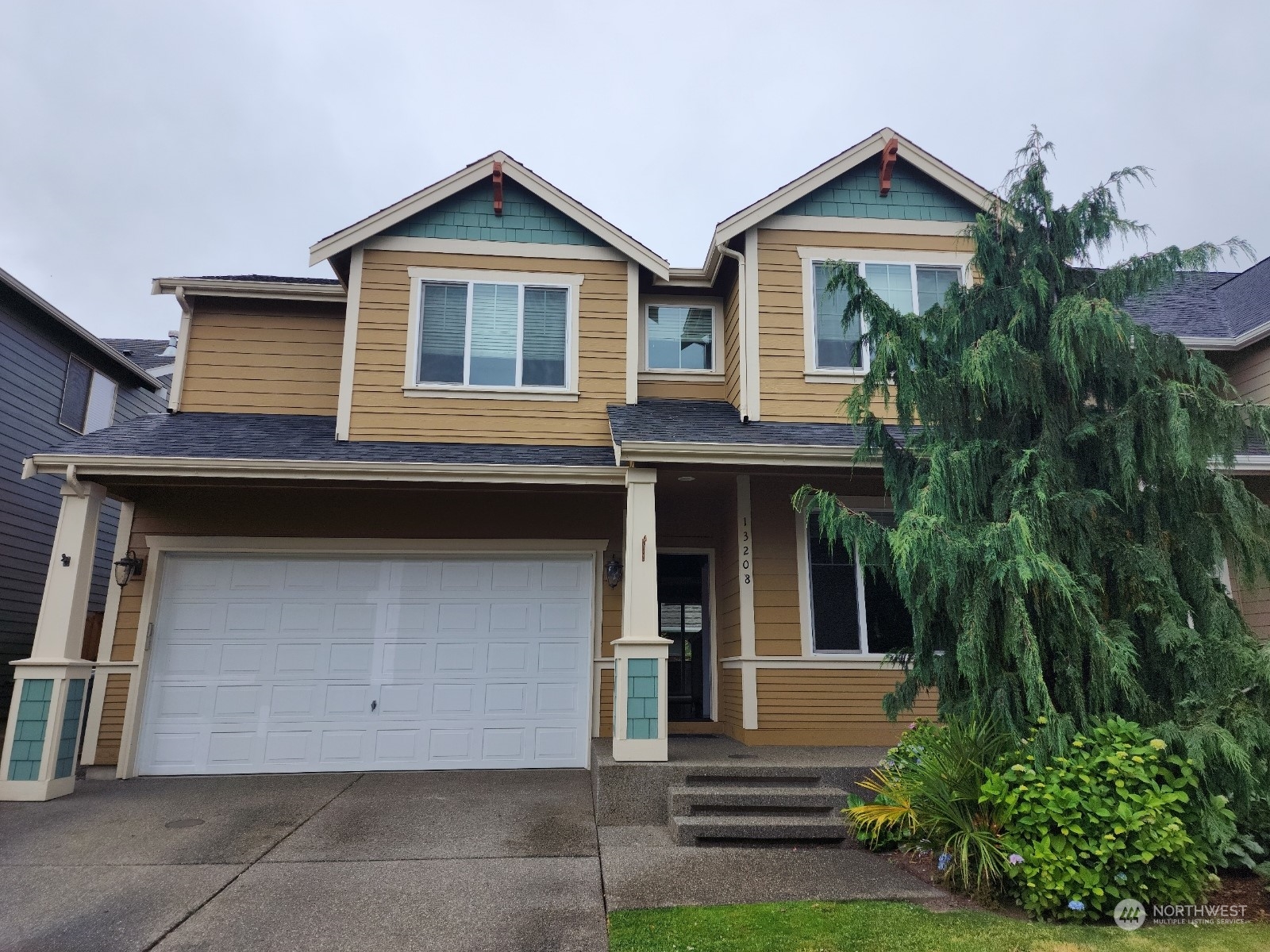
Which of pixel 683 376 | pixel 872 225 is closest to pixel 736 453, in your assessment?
pixel 683 376

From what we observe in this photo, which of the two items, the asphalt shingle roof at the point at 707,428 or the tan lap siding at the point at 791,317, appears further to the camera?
the tan lap siding at the point at 791,317

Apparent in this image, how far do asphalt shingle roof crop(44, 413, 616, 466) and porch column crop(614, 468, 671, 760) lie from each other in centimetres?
128

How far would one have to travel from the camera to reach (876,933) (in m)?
→ 3.93

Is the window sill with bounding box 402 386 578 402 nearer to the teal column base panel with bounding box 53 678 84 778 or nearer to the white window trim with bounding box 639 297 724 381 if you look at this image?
the white window trim with bounding box 639 297 724 381

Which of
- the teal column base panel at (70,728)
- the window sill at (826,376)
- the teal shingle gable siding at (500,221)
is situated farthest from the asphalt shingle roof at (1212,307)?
the teal column base panel at (70,728)

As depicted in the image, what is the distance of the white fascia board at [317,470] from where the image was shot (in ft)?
23.6

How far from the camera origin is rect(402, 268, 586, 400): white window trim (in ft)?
28.6

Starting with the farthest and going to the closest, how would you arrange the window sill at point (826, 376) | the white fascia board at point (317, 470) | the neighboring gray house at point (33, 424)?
the neighboring gray house at point (33, 424) → the window sill at point (826, 376) → the white fascia board at point (317, 470)

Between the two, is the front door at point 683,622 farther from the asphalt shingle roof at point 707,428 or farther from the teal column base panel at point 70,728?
the teal column base panel at point 70,728

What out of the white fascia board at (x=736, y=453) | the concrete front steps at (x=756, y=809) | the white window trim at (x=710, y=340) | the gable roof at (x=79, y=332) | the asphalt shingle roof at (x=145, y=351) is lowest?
the concrete front steps at (x=756, y=809)

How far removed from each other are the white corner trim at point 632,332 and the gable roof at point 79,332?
27.1 ft

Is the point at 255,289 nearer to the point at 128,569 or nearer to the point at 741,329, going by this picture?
the point at 128,569

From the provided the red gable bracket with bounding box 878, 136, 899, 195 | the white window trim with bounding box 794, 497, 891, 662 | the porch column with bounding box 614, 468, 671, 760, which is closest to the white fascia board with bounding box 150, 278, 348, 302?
the porch column with bounding box 614, 468, 671, 760

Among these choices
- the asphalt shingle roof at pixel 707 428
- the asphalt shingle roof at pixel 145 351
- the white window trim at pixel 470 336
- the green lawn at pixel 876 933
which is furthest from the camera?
the asphalt shingle roof at pixel 145 351
